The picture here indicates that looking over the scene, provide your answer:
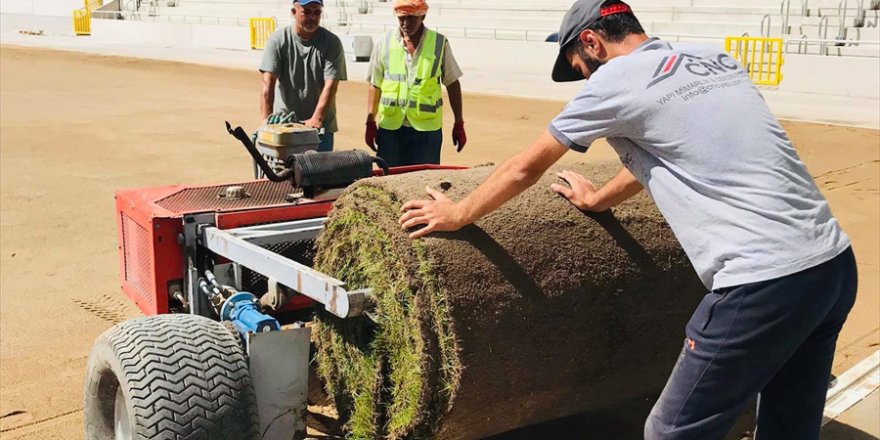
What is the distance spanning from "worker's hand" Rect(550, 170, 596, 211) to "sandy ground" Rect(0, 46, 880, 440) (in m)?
1.29

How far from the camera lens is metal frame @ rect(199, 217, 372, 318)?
3.13 metres

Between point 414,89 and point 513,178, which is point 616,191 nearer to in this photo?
point 513,178

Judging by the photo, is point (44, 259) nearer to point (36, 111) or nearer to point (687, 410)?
point (687, 410)

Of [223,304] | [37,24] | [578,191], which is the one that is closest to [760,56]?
[578,191]

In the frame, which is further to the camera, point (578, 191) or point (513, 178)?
point (578, 191)

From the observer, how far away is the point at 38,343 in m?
5.21

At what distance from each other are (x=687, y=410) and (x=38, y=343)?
12.6 feet

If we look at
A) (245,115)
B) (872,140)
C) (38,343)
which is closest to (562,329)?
(38,343)

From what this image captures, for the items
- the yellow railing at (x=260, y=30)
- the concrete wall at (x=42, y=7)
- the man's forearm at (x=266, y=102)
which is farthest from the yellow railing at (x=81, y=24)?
the man's forearm at (x=266, y=102)

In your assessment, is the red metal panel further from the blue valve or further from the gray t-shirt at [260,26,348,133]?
the gray t-shirt at [260,26,348,133]

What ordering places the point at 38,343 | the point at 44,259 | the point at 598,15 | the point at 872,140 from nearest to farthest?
the point at 598,15 < the point at 38,343 < the point at 44,259 < the point at 872,140

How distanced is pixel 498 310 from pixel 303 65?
12.8ft

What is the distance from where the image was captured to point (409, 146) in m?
6.49

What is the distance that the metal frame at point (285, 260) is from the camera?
3.13 metres
